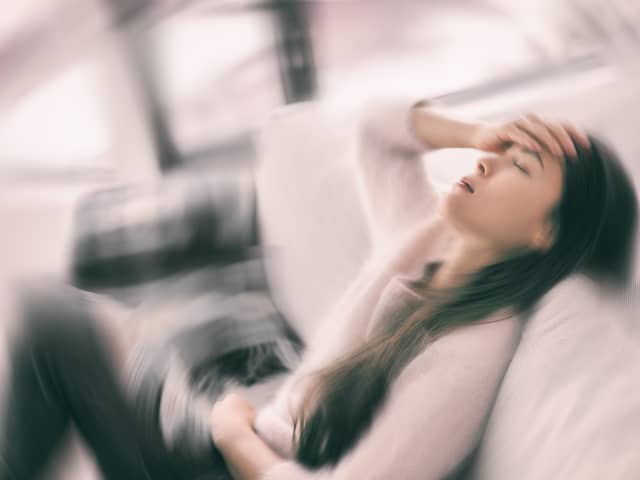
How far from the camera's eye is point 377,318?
453 mm

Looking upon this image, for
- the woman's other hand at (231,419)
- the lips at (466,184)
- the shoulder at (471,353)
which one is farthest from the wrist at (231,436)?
the lips at (466,184)

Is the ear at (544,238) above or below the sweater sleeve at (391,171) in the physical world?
below

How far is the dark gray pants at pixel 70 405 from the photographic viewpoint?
1.45 feet

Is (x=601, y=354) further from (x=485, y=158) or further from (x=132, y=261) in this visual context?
(x=132, y=261)

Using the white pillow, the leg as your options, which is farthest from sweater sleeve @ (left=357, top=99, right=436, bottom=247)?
the leg

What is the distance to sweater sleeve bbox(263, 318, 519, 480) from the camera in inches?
16.4

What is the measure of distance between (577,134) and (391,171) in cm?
13

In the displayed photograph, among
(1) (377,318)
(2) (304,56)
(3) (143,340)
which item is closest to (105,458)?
(3) (143,340)

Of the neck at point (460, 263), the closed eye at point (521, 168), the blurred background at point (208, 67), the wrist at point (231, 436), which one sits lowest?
the wrist at point (231, 436)

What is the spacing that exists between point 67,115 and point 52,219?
85 millimetres

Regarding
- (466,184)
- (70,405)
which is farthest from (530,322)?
(70,405)

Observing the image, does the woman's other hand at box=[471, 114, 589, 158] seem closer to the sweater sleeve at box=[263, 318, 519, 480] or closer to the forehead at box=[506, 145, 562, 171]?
the forehead at box=[506, 145, 562, 171]

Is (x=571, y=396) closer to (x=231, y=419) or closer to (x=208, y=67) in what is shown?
(x=231, y=419)

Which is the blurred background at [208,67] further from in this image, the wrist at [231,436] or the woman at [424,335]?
the wrist at [231,436]
